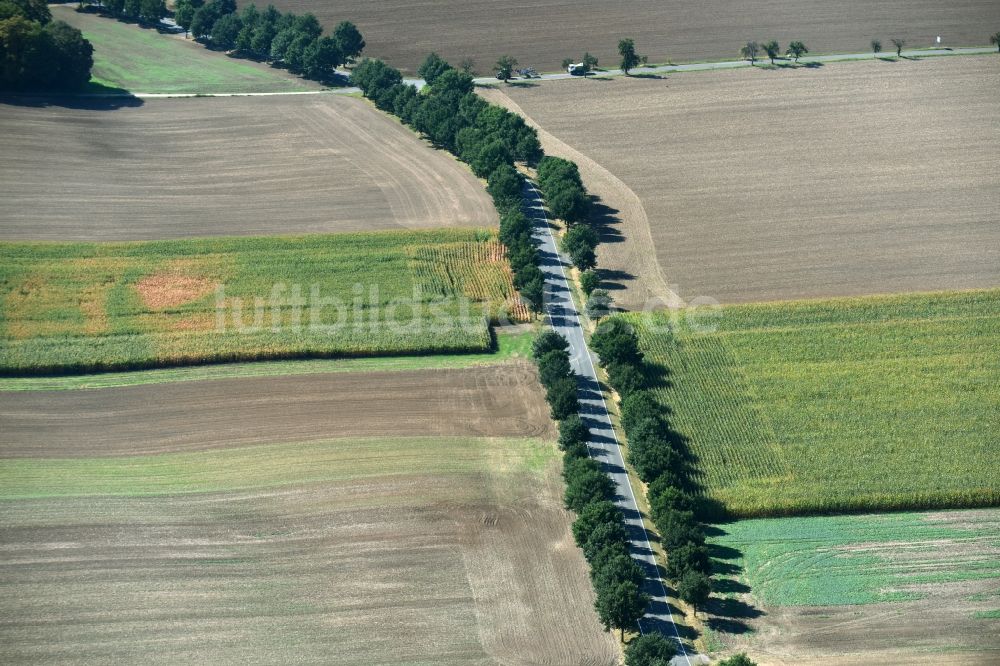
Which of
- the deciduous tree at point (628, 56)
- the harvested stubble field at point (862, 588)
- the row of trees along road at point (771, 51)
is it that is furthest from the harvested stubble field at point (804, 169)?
the harvested stubble field at point (862, 588)

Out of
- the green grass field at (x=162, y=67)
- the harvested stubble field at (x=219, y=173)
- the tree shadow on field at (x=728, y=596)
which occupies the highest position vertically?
the green grass field at (x=162, y=67)

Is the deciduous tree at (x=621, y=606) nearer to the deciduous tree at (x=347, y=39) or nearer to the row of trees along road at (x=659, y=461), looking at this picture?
the row of trees along road at (x=659, y=461)

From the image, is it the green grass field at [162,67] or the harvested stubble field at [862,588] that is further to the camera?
the green grass field at [162,67]

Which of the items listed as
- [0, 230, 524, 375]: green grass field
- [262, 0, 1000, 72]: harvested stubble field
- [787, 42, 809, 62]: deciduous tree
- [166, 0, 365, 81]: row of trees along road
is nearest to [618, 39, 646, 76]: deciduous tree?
[262, 0, 1000, 72]: harvested stubble field

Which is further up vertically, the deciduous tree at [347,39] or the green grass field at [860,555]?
the deciduous tree at [347,39]

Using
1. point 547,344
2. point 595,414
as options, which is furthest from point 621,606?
point 547,344

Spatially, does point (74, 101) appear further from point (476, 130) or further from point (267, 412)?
point (267, 412)

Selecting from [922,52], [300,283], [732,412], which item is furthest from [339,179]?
[922,52]
